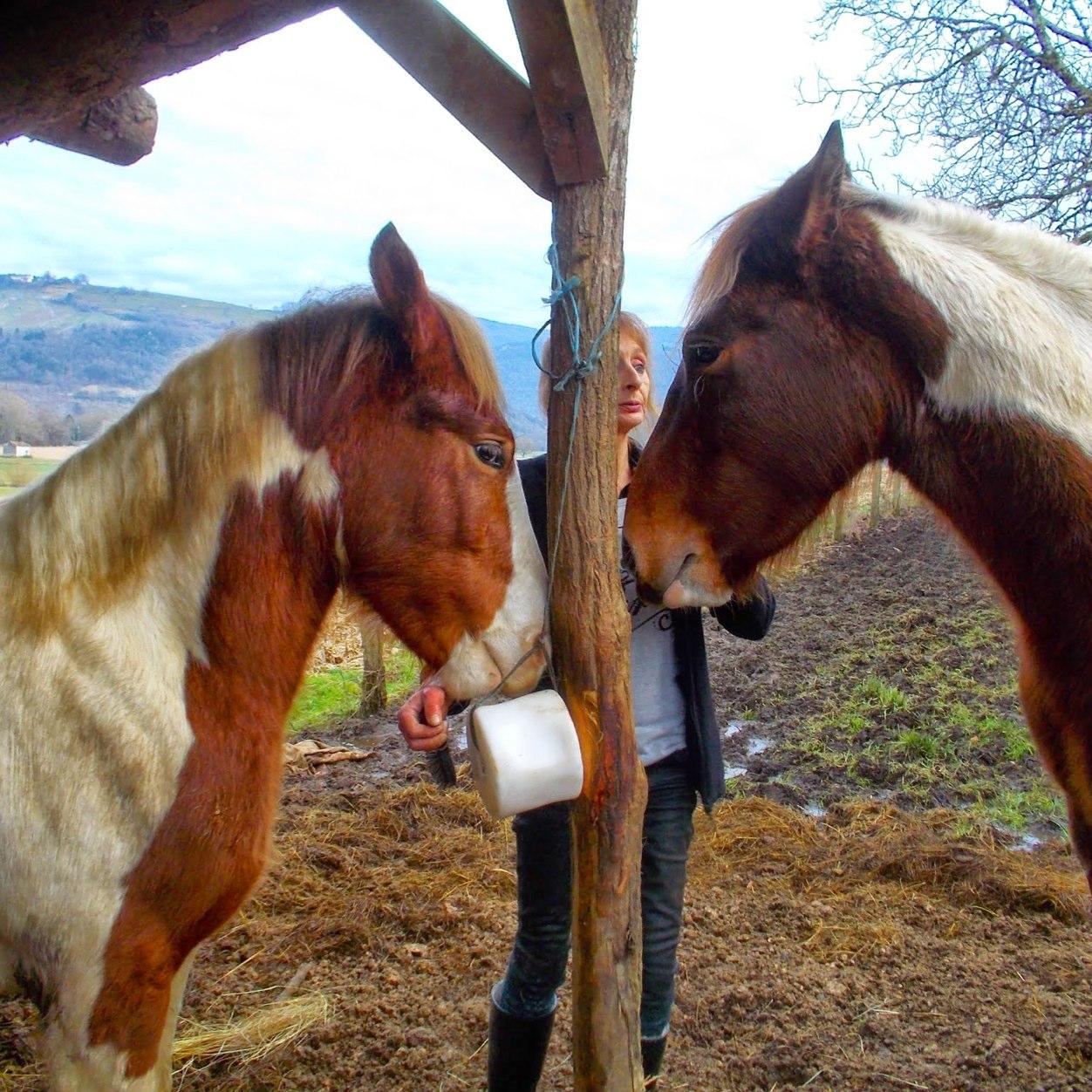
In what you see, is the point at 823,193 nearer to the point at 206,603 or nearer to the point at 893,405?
the point at 893,405

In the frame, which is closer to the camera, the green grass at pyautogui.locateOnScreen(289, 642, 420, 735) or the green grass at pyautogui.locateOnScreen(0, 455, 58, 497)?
the green grass at pyautogui.locateOnScreen(0, 455, 58, 497)

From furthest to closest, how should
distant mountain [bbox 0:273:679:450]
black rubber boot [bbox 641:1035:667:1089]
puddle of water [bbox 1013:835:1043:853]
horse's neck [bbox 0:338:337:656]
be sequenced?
distant mountain [bbox 0:273:679:450]
puddle of water [bbox 1013:835:1043:853]
black rubber boot [bbox 641:1035:667:1089]
horse's neck [bbox 0:338:337:656]

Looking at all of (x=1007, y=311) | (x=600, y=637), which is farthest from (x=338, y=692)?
(x=1007, y=311)

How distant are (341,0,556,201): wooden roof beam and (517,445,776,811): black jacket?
84cm

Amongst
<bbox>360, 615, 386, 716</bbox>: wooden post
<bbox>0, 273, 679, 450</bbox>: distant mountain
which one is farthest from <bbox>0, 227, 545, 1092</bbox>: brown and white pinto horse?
<bbox>360, 615, 386, 716</bbox>: wooden post

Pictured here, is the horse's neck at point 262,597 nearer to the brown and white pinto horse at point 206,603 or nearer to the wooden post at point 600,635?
the brown and white pinto horse at point 206,603

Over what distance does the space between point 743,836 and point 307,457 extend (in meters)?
3.72

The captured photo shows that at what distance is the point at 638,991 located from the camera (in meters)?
1.94

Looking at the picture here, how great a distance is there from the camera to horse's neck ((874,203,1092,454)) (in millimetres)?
1876

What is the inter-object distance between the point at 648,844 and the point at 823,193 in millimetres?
1763

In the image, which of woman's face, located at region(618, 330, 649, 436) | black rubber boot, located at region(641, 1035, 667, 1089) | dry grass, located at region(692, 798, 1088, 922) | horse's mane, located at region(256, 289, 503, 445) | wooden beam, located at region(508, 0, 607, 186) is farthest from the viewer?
dry grass, located at region(692, 798, 1088, 922)

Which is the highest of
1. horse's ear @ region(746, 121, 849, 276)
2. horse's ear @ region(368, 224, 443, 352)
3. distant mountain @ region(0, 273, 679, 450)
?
distant mountain @ region(0, 273, 679, 450)

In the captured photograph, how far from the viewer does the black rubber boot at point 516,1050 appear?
2402 mm

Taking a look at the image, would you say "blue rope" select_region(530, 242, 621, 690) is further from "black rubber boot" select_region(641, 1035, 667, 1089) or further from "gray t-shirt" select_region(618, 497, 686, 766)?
"black rubber boot" select_region(641, 1035, 667, 1089)
